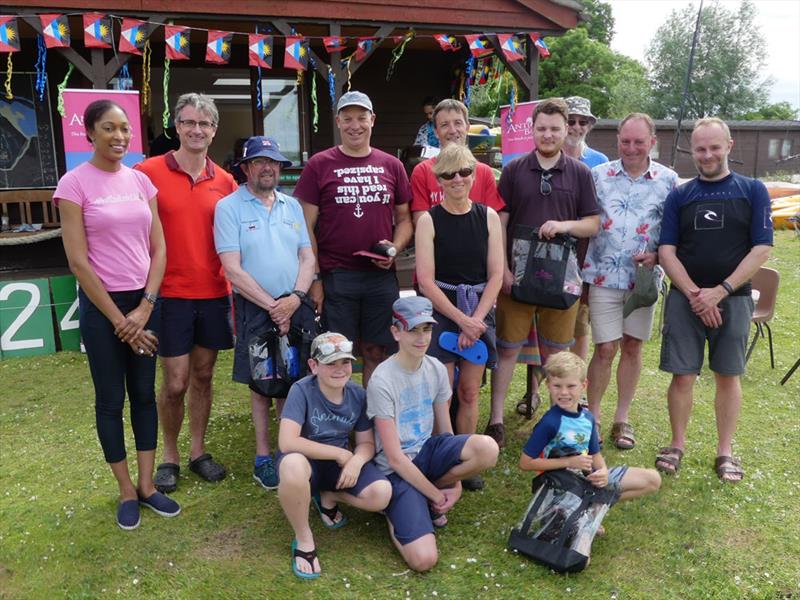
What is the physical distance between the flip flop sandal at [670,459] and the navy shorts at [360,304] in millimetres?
1627

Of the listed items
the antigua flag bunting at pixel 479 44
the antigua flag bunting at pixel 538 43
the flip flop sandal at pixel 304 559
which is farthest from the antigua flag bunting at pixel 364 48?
the flip flop sandal at pixel 304 559

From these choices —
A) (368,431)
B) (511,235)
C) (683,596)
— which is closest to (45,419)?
(368,431)

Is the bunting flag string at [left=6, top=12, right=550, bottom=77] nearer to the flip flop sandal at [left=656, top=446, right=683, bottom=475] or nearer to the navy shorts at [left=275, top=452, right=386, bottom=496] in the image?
the navy shorts at [left=275, top=452, right=386, bottom=496]

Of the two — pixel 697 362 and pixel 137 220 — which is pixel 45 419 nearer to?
pixel 137 220

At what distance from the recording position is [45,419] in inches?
181

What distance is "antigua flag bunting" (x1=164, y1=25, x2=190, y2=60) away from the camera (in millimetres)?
6477

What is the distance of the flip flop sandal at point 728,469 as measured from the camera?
3551 millimetres

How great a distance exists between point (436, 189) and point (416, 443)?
4.69 ft

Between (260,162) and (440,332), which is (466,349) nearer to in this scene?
(440,332)

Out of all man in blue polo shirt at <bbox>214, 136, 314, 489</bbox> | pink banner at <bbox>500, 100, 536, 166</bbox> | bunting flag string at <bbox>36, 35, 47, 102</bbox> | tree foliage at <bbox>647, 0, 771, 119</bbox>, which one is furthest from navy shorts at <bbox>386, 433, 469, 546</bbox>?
tree foliage at <bbox>647, 0, 771, 119</bbox>

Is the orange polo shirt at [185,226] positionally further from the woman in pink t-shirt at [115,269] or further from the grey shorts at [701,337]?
the grey shorts at [701,337]

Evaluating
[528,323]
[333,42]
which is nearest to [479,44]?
[333,42]

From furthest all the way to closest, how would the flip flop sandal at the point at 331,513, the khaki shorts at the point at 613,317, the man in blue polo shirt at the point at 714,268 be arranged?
the khaki shorts at the point at 613,317, the man in blue polo shirt at the point at 714,268, the flip flop sandal at the point at 331,513

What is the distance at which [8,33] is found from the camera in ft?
19.0
